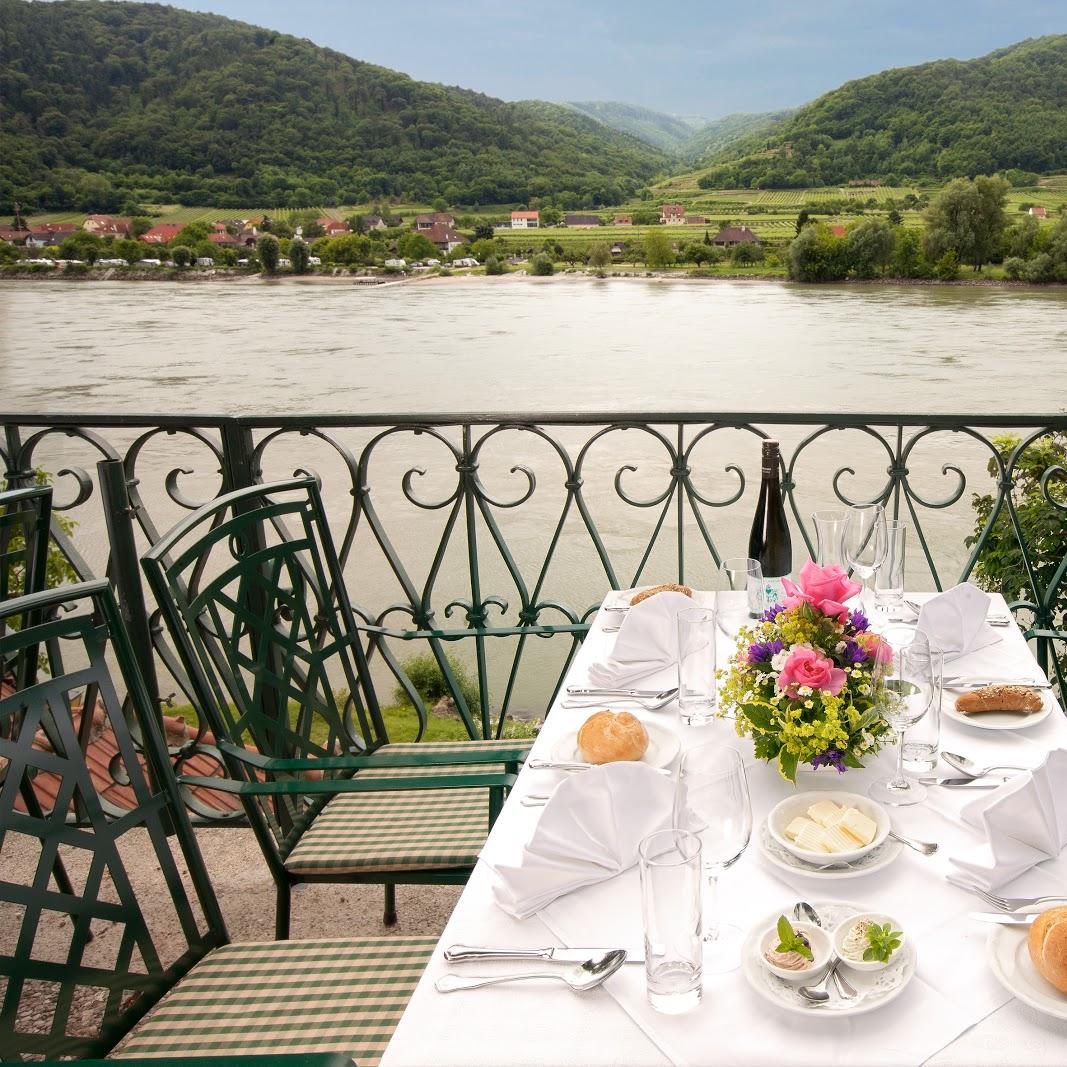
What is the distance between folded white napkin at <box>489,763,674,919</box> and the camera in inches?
37.5

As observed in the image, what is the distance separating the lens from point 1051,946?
2.52ft

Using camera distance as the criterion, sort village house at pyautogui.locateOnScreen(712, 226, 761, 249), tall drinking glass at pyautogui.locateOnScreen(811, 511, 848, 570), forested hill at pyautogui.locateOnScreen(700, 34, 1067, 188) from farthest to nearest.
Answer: forested hill at pyautogui.locateOnScreen(700, 34, 1067, 188), village house at pyautogui.locateOnScreen(712, 226, 761, 249), tall drinking glass at pyautogui.locateOnScreen(811, 511, 848, 570)

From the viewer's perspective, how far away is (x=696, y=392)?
65.1 feet

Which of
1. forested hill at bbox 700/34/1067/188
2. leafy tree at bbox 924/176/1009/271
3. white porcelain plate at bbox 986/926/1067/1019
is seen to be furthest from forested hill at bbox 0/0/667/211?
white porcelain plate at bbox 986/926/1067/1019

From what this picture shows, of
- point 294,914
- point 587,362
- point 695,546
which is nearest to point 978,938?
point 294,914

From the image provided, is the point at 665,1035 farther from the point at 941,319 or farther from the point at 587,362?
the point at 587,362

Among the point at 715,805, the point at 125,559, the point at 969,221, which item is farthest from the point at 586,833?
the point at 969,221

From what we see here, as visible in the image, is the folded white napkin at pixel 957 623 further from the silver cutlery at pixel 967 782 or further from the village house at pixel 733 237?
the village house at pixel 733 237

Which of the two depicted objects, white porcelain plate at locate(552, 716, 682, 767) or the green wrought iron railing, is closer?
white porcelain plate at locate(552, 716, 682, 767)

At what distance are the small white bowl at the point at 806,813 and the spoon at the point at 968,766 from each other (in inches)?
7.0

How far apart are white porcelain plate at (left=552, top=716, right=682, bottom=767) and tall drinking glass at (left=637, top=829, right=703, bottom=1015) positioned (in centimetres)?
44

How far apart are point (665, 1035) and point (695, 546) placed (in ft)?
49.4

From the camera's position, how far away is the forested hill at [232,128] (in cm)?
1688

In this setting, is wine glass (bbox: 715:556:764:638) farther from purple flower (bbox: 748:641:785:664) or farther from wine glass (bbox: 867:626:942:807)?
wine glass (bbox: 867:626:942:807)
